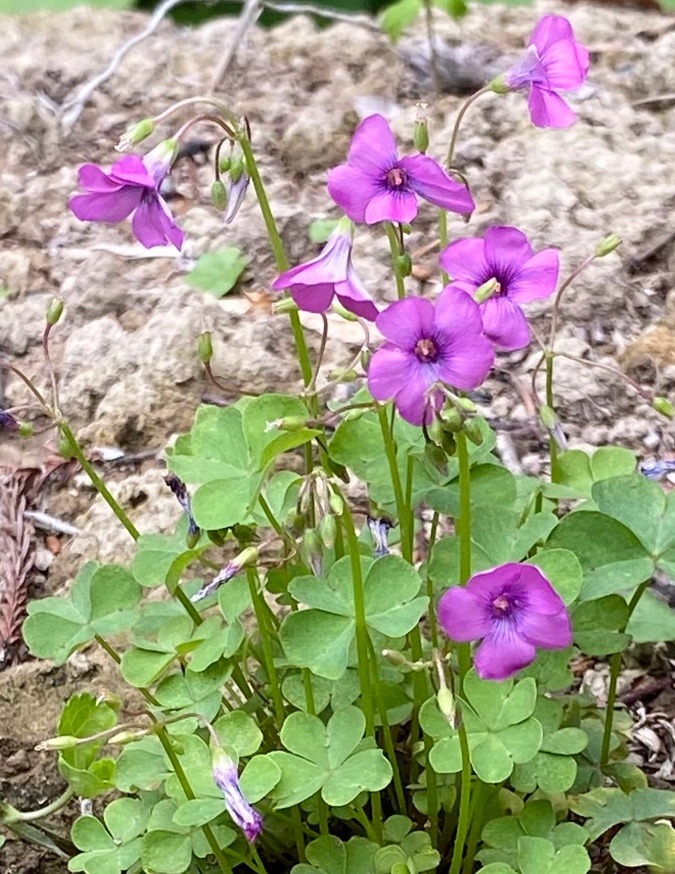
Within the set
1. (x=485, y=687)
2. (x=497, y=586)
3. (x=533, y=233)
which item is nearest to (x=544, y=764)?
(x=485, y=687)

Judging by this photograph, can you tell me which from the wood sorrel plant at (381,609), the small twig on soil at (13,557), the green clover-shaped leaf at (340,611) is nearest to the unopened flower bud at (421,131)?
the wood sorrel plant at (381,609)

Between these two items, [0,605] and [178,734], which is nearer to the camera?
[178,734]

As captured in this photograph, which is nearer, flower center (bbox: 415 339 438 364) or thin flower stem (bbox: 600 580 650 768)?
flower center (bbox: 415 339 438 364)

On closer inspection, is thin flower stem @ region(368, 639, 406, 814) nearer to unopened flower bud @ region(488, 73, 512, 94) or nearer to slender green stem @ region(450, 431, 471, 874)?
slender green stem @ region(450, 431, 471, 874)

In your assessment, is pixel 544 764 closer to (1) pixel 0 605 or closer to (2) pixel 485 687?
(2) pixel 485 687

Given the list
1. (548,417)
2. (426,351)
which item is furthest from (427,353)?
(548,417)

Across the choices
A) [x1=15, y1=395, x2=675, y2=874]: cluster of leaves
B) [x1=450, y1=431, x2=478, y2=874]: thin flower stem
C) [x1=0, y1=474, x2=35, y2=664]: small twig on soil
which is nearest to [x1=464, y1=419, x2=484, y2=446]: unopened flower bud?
[x1=450, y1=431, x2=478, y2=874]: thin flower stem
